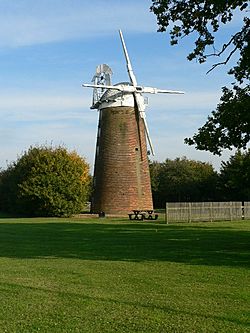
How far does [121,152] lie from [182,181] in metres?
23.6

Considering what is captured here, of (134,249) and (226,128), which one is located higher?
(226,128)

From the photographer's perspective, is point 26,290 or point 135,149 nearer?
point 26,290

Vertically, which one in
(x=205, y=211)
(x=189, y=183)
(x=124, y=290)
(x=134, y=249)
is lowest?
(x=124, y=290)

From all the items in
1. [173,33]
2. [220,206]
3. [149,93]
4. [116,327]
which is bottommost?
[116,327]

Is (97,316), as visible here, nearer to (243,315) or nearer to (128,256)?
(243,315)

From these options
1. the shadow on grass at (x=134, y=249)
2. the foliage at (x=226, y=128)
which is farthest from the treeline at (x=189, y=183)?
the foliage at (x=226, y=128)

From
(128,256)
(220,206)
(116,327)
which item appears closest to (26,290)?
(116,327)

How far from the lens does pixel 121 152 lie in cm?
5047

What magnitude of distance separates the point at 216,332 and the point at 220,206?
36410 millimetres

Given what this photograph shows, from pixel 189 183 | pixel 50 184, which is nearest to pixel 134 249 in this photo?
pixel 50 184

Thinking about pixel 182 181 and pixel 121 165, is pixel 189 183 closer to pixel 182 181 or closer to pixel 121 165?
pixel 182 181

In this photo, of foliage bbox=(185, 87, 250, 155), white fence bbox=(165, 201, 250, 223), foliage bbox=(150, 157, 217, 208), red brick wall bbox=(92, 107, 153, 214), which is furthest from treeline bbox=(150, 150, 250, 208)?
foliage bbox=(185, 87, 250, 155)

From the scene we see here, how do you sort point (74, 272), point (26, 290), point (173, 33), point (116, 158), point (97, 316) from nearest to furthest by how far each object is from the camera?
point (97, 316)
point (26, 290)
point (74, 272)
point (173, 33)
point (116, 158)

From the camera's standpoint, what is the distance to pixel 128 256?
1612cm
